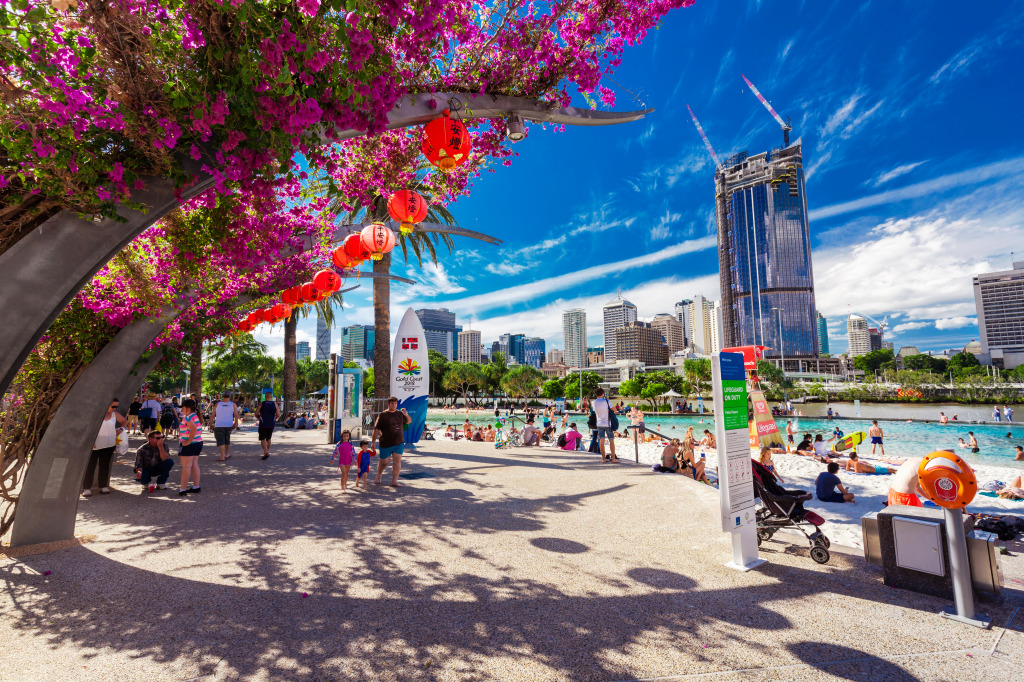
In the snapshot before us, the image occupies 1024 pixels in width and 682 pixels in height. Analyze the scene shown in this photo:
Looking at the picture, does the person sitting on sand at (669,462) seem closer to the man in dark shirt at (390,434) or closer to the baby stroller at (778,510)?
the baby stroller at (778,510)

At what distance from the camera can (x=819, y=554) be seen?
4676mm

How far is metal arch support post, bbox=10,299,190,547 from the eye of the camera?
15.8 ft

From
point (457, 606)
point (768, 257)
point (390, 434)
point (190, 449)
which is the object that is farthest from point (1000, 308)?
point (190, 449)

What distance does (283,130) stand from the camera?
135 inches

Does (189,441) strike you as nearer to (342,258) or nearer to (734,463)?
(342,258)

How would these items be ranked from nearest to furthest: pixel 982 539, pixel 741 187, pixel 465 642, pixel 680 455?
pixel 465 642
pixel 982 539
pixel 680 455
pixel 741 187

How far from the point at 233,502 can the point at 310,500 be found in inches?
44.8

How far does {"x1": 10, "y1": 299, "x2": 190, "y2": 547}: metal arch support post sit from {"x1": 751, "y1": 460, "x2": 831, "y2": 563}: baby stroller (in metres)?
7.78

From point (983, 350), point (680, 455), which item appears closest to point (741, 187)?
point (983, 350)

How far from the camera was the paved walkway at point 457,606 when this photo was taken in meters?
2.85

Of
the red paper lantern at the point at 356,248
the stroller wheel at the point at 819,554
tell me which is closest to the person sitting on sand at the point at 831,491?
the stroller wheel at the point at 819,554

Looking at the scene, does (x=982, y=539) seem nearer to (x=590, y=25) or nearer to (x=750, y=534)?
(x=750, y=534)

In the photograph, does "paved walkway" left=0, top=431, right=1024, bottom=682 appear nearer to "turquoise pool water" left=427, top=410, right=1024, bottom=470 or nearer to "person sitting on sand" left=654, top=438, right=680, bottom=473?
"person sitting on sand" left=654, top=438, right=680, bottom=473

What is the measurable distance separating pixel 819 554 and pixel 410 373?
479 inches
